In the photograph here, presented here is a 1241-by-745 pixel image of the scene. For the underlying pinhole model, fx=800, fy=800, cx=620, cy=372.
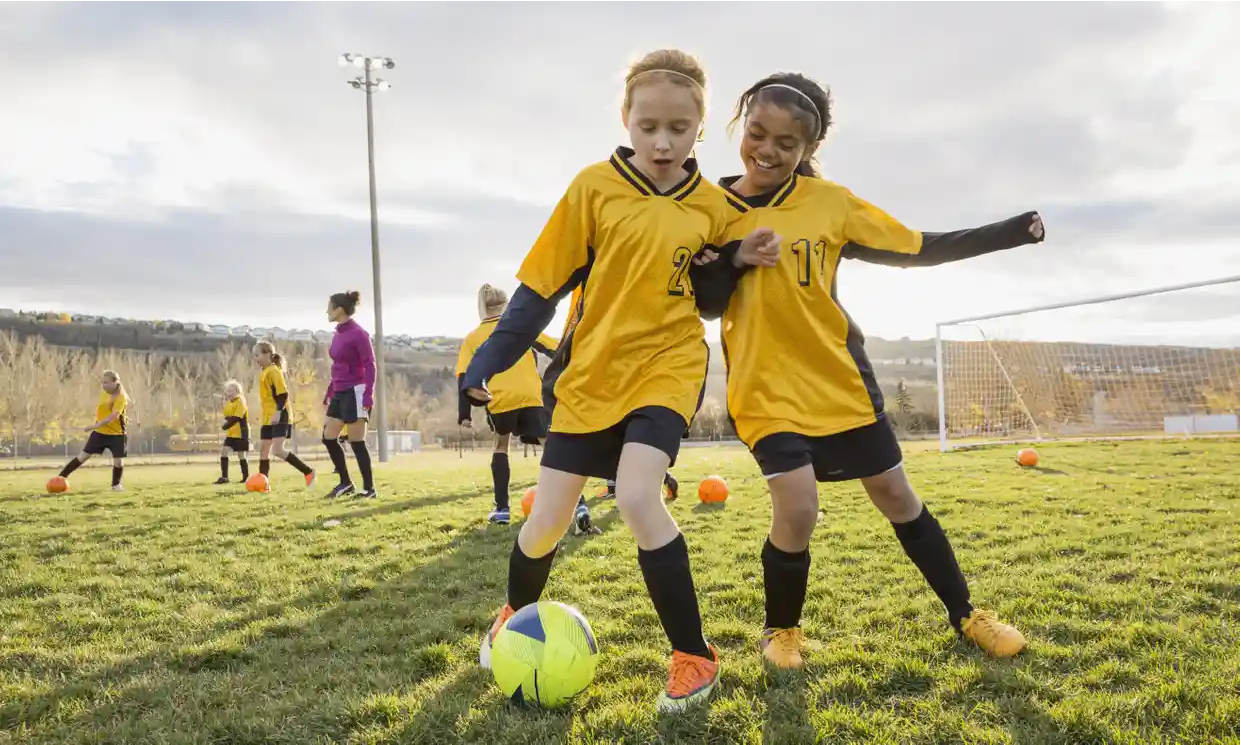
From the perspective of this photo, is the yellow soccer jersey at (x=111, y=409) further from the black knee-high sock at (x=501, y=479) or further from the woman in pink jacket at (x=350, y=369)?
the black knee-high sock at (x=501, y=479)

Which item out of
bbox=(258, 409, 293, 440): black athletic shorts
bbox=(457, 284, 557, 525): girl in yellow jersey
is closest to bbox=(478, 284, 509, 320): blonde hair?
bbox=(457, 284, 557, 525): girl in yellow jersey

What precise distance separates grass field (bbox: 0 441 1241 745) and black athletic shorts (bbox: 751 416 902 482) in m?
0.73

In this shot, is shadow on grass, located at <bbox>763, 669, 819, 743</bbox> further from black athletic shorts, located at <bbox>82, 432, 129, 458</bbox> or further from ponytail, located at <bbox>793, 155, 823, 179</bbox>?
black athletic shorts, located at <bbox>82, 432, 129, 458</bbox>

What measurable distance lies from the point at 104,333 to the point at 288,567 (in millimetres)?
115465

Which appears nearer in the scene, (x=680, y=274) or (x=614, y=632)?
(x=680, y=274)

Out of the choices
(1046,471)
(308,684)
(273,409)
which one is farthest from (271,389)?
(1046,471)

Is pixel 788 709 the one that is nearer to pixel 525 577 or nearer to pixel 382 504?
pixel 525 577

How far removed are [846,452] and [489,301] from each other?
4569 millimetres

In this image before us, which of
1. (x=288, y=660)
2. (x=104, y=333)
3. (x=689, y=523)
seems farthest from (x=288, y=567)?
(x=104, y=333)

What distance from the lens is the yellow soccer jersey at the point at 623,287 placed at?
2947 millimetres

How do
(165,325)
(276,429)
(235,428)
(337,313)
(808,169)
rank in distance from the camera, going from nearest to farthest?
(808,169) < (337,313) < (276,429) < (235,428) < (165,325)

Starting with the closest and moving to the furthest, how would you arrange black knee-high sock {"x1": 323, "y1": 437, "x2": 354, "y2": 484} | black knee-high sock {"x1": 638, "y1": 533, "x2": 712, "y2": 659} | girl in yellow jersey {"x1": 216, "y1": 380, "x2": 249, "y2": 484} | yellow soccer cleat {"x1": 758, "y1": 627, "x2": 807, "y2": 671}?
black knee-high sock {"x1": 638, "y1": 533, "x2": 712, "y2": 659}
yellow soccer cleat {"x1": 758, "y1": 627, "x2": 807, "y2": 671}
black knee-high sock {"x1": 323, "y1": 437, "x2": 354, "y2": 484}
girl in yellow jersey {"x1": 216, "y1": 380, "x2": 249, "y2": 484}

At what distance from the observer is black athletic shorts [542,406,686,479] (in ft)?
9.45

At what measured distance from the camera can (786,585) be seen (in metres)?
3.22
